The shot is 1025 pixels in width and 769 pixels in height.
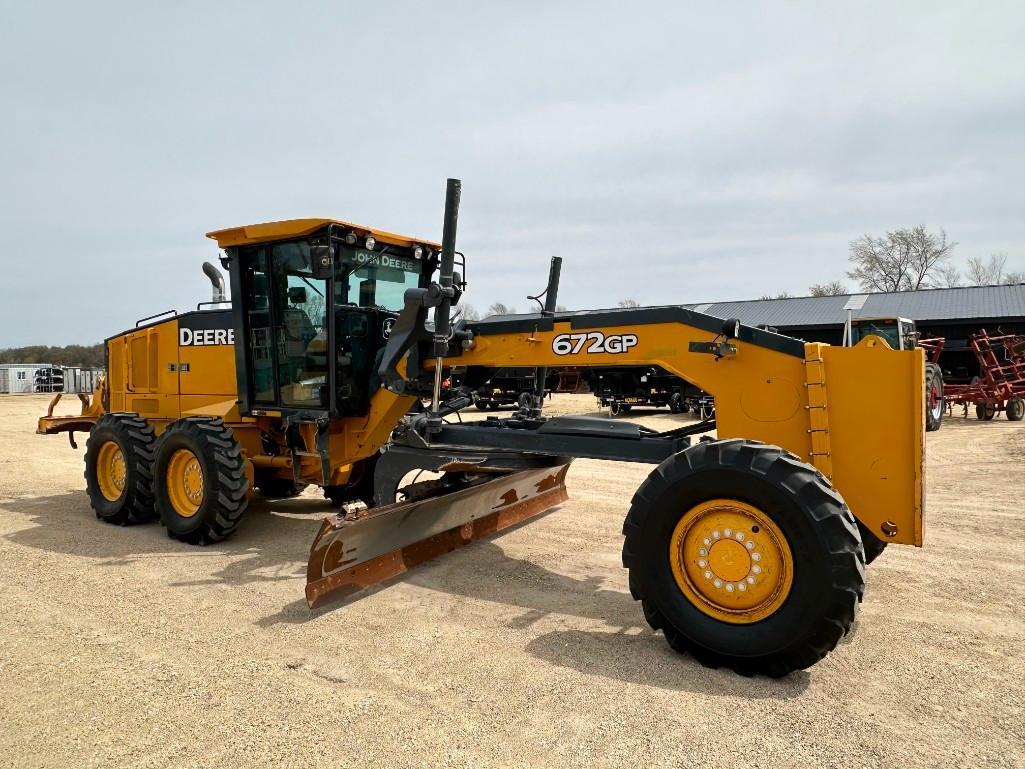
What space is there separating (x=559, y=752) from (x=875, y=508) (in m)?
2.22

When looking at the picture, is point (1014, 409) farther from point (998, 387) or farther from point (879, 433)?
point (879, 433)

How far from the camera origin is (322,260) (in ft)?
19.1

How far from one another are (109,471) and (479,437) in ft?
14.7

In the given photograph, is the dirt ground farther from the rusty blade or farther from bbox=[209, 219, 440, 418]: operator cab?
bbox=[209, 219, 440, 418]: operator cab

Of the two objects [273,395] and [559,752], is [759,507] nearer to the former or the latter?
[559,752]

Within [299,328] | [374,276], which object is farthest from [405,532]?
[374,276]

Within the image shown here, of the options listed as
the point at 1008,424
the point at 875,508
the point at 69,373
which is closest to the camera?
the point at 875,508

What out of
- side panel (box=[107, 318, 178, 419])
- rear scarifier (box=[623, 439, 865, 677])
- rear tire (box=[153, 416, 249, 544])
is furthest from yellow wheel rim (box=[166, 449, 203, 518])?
rear scarifier (box=[623, 439, 865, 677])

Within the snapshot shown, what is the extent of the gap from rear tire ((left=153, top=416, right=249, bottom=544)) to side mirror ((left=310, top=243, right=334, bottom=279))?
1.65m

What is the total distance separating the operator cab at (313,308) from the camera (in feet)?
19.7

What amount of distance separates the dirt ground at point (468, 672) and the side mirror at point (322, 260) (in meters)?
2.40

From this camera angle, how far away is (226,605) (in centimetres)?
447

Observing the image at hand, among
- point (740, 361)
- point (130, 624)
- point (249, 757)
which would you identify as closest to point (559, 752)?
point (249, 757)

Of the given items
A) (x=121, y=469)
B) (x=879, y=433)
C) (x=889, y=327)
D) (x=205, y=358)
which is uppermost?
(x=889, y=327)
